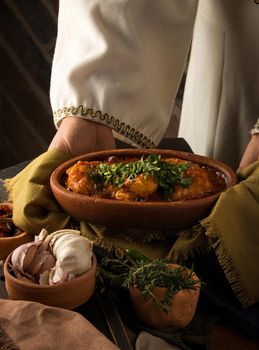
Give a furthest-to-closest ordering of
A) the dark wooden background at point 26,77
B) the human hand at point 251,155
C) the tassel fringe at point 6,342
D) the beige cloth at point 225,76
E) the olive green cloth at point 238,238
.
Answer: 1. the dark wooden background at point 26,77
2. the beige cloth at point 225,76
3. the human hand at point 251,155
4. the olive green cloth at point 238,238
5. the tassel fringe at point 6,342

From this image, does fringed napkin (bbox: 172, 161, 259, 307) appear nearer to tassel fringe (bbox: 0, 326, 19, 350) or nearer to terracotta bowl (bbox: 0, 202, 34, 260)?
terracotta bowl (bbox: 0, 202, 34, 260)

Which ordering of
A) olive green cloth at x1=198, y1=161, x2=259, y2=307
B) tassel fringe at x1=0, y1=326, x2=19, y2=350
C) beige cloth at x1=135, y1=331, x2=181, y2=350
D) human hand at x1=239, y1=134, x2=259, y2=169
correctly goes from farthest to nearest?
human hand at x1=239, y1=134, x2=259, y2=169 < olive green cloth at x1=198, y1=161, x2=259, y2=307 < beige cloth at x1=135, y1=331, x2=181, y2=350 < tassel fringe at x1=0, y1=326, x2=19, y2=350

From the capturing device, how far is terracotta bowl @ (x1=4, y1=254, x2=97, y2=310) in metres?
0.68

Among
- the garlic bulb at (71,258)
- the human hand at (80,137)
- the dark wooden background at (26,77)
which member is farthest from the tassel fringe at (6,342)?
the dark wooden background at (26,77)

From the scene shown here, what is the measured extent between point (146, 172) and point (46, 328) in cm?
30

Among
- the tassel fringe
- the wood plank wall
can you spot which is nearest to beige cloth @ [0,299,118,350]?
the tassel fringe

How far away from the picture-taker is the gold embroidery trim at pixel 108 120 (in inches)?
41.1

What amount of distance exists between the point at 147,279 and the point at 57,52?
589mm

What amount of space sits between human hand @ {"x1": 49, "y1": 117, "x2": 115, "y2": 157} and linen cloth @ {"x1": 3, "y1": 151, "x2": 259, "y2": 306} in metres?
0.10

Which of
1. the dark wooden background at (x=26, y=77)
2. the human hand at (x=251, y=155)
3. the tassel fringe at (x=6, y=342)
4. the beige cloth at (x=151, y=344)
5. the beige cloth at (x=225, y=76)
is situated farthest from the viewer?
the dark wooden background at (x=26, y=77)

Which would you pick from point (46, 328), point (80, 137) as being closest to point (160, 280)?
point (46, 328)

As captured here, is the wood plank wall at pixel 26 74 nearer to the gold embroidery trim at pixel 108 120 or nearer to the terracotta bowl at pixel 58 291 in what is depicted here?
the gold embroidery trim at pixel 108 120

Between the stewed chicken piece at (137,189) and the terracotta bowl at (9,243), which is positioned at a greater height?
the stewed chicken piece at (137,189)

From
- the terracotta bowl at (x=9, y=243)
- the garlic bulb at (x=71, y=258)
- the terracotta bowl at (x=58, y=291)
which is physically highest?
the garlic bulb at (x=71, y=258)
